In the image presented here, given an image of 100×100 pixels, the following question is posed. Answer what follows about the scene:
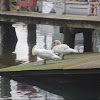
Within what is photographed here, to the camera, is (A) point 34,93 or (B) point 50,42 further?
(B) point 50,42

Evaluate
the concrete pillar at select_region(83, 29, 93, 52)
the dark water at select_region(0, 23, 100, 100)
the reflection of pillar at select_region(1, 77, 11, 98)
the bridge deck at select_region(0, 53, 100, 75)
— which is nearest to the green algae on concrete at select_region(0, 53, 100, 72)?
the bridge deck at select_region(0, 53, 100, 75)

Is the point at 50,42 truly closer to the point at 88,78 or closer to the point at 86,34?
the point at 86,34

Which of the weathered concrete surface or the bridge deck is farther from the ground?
the weathered concrete surface

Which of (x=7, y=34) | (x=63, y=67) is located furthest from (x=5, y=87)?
(x=7, y=34)

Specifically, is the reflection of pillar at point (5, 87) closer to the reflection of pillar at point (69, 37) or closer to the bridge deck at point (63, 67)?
the bridge deck at point (63, 67)

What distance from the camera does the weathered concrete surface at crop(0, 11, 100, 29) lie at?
2663 cm

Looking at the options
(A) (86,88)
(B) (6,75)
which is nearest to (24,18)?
(B) (6,75)

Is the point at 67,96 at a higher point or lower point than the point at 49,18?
lower

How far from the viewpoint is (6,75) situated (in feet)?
78.9

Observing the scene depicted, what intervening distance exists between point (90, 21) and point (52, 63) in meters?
3.52

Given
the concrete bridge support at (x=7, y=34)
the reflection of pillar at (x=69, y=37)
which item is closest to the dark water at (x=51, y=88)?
the reflection of pillar at (x=69, y=37)

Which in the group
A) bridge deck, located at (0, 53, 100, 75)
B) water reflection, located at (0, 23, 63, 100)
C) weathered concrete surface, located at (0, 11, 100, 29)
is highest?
weathered concrete surface, located at (0, 11, 100, 29)

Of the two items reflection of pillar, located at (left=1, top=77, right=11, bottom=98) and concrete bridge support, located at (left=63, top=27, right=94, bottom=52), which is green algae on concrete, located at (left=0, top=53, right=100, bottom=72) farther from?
concrete bridge support, located at (left=63, top=27, right=94, bottom=52)

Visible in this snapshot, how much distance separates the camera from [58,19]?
27.7m
